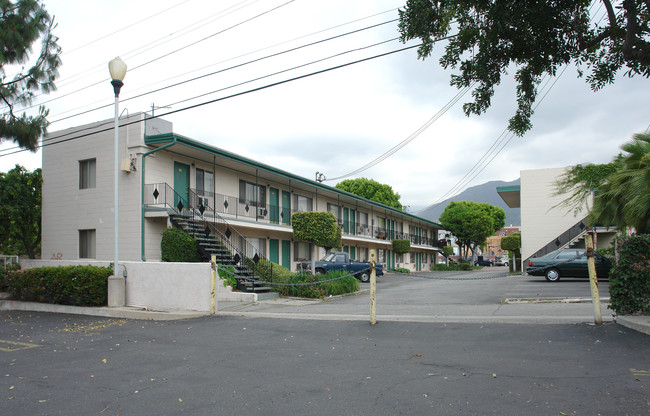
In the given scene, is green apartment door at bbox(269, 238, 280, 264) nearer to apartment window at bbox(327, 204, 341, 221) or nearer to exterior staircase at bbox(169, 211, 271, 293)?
exterior staircase at bbox(169, 211, 271, 293)

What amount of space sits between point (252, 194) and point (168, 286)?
42.3 feet

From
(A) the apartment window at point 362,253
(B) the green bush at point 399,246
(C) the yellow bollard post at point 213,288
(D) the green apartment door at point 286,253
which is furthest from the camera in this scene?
(B) the green bush at point 399,246

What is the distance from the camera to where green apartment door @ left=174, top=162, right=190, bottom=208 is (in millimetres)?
19906

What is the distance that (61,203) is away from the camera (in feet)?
68.4

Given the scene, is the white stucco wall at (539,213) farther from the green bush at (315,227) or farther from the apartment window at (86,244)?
the apartment window at (86,244)

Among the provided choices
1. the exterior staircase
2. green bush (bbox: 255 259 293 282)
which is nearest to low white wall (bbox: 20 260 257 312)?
the exterior staircase

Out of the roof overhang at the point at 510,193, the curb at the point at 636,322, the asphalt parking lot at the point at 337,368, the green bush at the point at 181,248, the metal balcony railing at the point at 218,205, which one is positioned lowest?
the asphalt parking lot at the point at 337,368

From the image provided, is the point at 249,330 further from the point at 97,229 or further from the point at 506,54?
the point at 97,229

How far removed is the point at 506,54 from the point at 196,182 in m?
15.8

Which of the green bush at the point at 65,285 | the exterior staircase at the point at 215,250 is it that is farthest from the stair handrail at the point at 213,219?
the green bush at the point at 65,285

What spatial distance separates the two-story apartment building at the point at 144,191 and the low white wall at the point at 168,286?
4883mm

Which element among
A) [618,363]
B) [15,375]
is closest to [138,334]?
[15,375]

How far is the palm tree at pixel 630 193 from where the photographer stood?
10.2 m

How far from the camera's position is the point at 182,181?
800 inches
